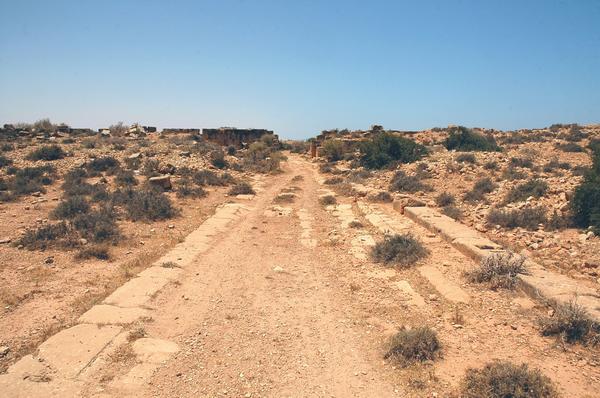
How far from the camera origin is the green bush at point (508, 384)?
3.34 m

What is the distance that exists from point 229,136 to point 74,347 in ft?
86.0

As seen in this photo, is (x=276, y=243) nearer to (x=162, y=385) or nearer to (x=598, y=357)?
(x=162, y=385)

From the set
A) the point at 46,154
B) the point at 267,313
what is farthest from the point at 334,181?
the point at 46,154

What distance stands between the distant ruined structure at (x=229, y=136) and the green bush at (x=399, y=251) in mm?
22672

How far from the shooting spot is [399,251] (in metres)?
7.01

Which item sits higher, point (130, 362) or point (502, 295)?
point (502, 295)

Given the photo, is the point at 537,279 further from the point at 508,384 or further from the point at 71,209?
the point at 71,209

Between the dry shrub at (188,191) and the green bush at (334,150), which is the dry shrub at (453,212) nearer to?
the dry shrub at (188,191)

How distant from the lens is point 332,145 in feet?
78.6

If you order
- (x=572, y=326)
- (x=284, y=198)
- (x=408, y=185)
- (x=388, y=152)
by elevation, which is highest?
(x=388, y=152)

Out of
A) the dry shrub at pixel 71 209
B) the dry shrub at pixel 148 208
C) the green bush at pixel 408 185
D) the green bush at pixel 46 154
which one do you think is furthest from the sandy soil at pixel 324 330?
the green bush at pixel 46 154

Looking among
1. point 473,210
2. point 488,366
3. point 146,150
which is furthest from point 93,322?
point 146,150

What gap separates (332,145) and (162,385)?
2107 cm

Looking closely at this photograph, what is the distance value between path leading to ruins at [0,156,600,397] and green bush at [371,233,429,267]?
18 centimetres
